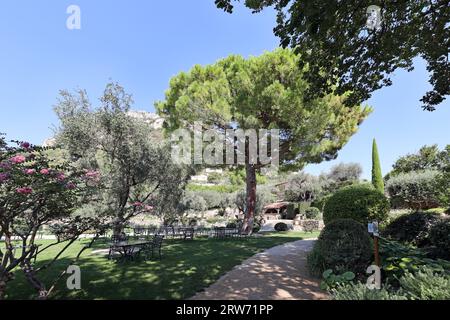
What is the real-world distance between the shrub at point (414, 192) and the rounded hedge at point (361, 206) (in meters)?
15.3

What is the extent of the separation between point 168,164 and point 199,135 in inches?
158

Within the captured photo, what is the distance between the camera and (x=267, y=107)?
14.4 meters

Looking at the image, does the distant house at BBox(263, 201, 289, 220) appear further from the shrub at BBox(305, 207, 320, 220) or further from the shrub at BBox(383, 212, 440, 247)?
the shrub at BBox(383, 212, 440, 247)

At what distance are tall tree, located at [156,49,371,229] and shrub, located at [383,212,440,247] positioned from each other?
6.25 m

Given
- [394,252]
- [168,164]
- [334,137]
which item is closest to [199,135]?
[168,164]

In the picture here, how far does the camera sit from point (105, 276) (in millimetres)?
6430

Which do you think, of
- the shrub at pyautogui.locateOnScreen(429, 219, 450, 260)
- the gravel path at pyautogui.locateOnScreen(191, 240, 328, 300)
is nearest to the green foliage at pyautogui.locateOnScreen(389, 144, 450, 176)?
the shrub at pyautogui.locateOnScreen(429, 219, 450, 260)

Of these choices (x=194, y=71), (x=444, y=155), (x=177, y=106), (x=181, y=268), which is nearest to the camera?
(x=181, y=268)

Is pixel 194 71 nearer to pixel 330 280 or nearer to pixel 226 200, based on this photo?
pixel 330 280

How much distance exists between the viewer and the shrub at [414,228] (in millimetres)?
8617

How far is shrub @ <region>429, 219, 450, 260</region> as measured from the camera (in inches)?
262

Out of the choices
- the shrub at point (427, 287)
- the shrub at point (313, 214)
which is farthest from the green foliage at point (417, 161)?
the shrub at point (427, 287)

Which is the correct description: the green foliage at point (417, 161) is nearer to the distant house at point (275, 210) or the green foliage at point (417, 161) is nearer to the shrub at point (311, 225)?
the distant house at point (275, 210)

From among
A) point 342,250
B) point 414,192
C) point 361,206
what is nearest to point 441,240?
point 342,250
